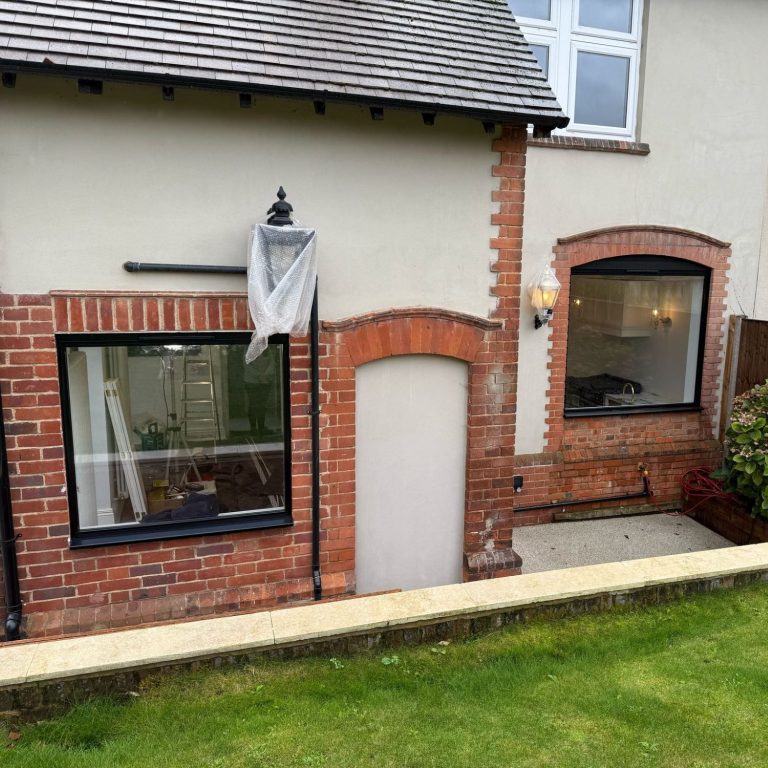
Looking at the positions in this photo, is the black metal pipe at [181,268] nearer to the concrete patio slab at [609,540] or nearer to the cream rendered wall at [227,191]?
the cream rendered wall at [227,191]

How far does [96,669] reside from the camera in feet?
10.5

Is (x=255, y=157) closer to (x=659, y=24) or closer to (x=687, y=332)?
(x=659, y=24)

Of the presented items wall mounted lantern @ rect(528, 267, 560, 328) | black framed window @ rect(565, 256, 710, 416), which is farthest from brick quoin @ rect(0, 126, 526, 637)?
black framed window @ rect(565, 256, 710, 416)

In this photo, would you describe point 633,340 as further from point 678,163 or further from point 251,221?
point 251,221

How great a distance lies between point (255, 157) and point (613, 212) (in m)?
4.58

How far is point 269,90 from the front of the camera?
401 cm

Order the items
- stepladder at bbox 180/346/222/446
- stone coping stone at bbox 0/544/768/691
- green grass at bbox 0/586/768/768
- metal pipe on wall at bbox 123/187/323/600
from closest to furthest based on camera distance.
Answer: green grass at bbox 0/586/768/768 → stone coping stone at bbox 0/544/768/691 → metal pipe on wall at bbox 123/187/323/600 → stepladder at bbox 180/346/222/446

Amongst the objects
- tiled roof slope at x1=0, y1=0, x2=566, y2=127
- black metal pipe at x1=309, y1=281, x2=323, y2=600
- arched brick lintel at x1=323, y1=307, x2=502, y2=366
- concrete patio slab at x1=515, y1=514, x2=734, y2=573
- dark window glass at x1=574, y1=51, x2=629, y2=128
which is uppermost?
dark window glass at x1=574, y1=51, x2=629, y2=128

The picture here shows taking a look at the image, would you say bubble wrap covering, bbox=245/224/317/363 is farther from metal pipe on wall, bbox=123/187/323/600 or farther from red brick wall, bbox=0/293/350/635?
red brick wall, bbox=0/293/350/635

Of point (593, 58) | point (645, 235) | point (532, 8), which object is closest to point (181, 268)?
point (645, 235)

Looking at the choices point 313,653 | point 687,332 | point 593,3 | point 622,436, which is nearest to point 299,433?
point 313,653

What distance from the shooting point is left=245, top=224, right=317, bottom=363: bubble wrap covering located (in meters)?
4.02

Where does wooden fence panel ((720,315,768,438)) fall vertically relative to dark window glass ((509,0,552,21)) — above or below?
below

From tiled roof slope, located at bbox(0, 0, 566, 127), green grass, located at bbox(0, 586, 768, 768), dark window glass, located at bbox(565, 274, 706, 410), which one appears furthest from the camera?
dark window glass, located at bbox(565, 274, 706, 410)
